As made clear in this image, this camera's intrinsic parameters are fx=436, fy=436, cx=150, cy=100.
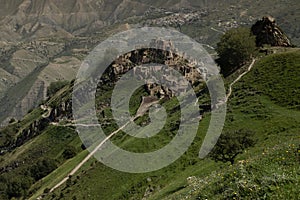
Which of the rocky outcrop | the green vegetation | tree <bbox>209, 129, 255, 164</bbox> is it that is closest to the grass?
the green vegetation

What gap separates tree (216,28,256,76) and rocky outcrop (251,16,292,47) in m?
6.49

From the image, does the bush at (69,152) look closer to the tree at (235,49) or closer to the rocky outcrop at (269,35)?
the tree at (235,49)

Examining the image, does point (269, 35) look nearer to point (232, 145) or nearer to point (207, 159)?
point (207, 159)

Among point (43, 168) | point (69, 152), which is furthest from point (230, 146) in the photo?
point (43, 168)

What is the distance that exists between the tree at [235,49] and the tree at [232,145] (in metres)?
55.4

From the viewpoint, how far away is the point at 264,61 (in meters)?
106

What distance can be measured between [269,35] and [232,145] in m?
78.6

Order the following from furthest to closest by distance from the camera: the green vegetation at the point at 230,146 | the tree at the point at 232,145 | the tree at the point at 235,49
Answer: the tree at the point at 235,49 < the tree at the point at 232,145 < the green vegetation at the point at 230,146

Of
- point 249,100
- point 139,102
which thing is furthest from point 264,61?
point 139,102

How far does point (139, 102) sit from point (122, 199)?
89573mm

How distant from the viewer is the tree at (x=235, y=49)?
372 ft

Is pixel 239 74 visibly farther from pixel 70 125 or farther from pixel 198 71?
pixel 70 125

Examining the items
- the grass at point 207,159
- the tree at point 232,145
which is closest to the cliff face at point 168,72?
the grass at point 207,159

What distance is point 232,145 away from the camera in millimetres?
58812
